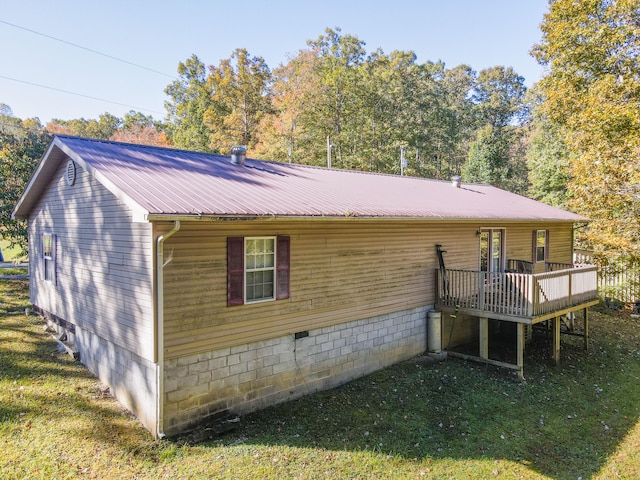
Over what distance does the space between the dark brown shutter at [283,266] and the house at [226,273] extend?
30 mm

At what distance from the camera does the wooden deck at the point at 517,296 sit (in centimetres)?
927

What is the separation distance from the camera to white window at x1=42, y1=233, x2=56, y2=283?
10.3m

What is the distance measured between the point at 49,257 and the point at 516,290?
11981mm

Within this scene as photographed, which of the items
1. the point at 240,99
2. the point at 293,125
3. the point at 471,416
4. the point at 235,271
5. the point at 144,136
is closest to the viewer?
the point at 235,271

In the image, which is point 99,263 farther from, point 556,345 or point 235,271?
point 556,345

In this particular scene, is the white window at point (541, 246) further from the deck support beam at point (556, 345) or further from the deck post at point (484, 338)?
the deck post at point (484, 338)

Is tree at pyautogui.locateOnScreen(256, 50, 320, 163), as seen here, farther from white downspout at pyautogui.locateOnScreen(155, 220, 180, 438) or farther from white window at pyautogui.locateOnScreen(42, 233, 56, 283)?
white downspout at pyautogui.locateOnScreen(155, 220, 180, 438)

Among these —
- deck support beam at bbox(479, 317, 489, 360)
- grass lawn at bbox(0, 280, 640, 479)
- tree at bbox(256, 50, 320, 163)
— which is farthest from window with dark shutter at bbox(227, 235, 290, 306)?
tree at bbox(256, 50, 320, 163)

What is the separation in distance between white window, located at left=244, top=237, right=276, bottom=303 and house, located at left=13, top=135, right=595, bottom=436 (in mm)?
22

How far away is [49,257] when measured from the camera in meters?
10.6

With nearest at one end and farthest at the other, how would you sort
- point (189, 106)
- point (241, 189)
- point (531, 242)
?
point (241, 189) → point (531, 242) → point (189, 106)

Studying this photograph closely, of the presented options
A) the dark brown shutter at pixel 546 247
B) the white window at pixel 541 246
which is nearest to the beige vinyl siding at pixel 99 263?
the white window at pixel 541 246

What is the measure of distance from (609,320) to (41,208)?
19800mm

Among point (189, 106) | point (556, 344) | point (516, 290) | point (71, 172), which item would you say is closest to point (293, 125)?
point (189, 106)
